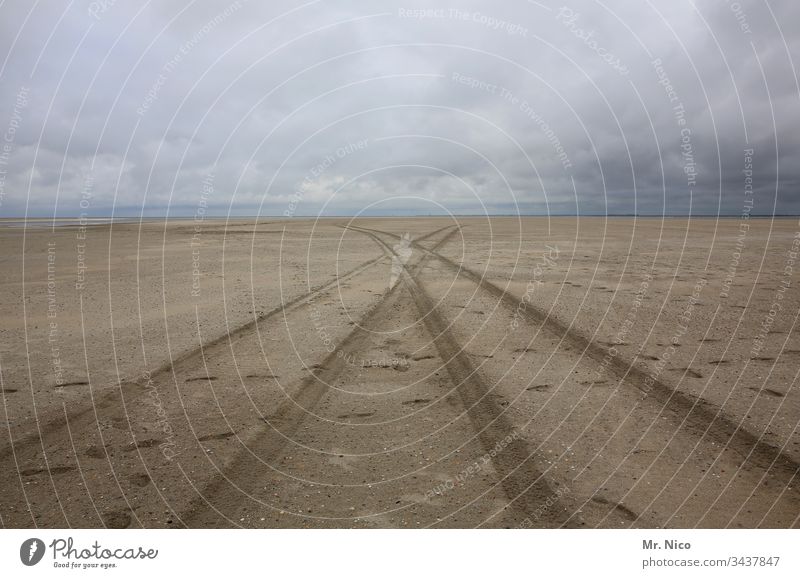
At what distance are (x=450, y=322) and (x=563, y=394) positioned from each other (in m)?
4.37

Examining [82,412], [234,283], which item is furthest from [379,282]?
[82,412]

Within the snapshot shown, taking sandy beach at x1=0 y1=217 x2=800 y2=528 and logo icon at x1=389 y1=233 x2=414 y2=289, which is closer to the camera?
sandy beach at x1=0 y1=217 x2=800 y2=528

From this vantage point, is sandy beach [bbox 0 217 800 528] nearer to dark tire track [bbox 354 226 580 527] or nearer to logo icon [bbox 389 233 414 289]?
dark tire track [bbox 354 226 580 527]

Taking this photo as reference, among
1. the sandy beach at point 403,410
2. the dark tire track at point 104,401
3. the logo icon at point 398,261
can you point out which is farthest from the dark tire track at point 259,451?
the logo icon at point 398,261
